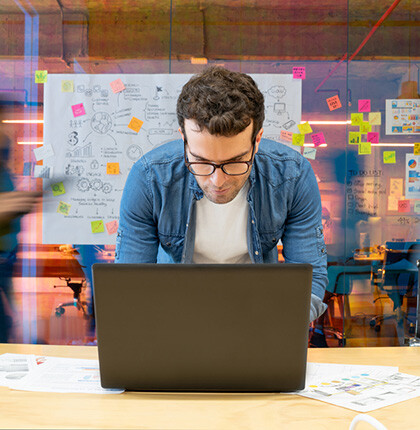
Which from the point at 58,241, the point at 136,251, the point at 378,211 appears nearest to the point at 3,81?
the point at 58,241

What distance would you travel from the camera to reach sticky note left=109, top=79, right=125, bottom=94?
3.20 metres

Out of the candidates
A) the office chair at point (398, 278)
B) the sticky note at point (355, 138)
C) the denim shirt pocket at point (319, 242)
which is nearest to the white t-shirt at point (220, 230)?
the denim shirt pocket at point (319, 242)

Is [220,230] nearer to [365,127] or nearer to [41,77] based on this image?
[365,127]

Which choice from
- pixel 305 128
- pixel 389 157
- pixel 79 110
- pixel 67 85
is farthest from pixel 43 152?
pixel 389 157

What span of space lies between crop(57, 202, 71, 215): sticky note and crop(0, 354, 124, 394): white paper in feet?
6.45

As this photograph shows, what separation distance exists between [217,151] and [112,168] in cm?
200

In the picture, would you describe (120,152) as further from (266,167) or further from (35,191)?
(266,167)

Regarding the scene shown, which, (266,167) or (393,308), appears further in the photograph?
(393,308)

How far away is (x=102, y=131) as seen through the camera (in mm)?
3201

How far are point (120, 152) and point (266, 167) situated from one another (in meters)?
1.70

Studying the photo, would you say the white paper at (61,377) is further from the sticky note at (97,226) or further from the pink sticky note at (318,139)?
the pink sticky note at (318,139)

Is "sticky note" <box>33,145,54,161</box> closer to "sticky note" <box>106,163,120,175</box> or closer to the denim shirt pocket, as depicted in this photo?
"sticky note" <box>106,163,120,175</box>

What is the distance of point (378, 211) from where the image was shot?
3.19 meters

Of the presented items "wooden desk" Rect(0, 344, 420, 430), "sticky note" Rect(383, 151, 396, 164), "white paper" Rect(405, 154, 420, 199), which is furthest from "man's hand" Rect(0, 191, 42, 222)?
"white paper" Rect(405, 154, 420, 199)
